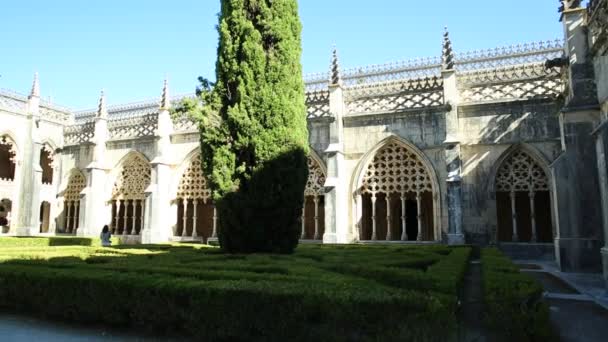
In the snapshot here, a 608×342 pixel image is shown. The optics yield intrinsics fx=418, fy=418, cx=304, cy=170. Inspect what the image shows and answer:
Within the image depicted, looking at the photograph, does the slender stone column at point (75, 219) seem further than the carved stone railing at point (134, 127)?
Yes

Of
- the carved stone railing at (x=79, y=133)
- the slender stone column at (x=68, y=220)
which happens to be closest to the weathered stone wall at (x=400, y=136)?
the carved stone railing at (x=79, y=133)

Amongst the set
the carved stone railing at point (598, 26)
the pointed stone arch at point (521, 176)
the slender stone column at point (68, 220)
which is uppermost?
the carved stone railing at point (598, 26)

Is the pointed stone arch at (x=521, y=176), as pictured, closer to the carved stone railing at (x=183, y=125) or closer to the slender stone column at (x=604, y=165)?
the slender stone column at (x=604, y=165)

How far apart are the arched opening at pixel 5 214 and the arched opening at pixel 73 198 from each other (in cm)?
262

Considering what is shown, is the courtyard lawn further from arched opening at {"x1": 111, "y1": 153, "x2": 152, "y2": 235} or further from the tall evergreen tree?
arched opening at {"x1": 111, "y1": 153, "x2": 152, "y2": 235}

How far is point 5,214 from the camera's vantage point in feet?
76.8

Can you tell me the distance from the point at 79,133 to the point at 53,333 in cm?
2144

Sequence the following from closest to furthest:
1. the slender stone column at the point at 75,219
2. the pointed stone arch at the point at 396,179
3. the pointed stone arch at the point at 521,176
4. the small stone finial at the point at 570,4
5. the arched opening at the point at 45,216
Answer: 1. the small stone finial at the point at 570,4
2. the pointed stone arch at the point at 521,176
3. the pointed stone arch at the point at 396,179
4. the slender stone column at the point at 75,219
5. the arched opening at the point at 45,216

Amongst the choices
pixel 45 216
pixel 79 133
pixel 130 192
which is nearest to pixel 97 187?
pixel 130 192

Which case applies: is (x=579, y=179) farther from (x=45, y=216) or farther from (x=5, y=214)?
(x=5, y=214)

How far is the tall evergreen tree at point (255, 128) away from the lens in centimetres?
866

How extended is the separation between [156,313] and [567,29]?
12.1 meters

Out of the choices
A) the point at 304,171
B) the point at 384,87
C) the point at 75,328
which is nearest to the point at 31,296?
the point at 75,328

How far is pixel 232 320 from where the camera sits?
4.14m
